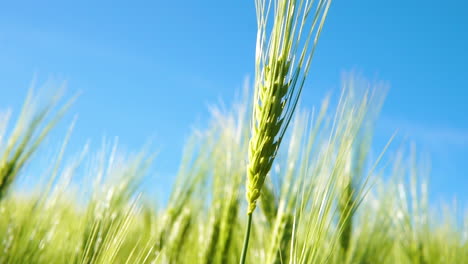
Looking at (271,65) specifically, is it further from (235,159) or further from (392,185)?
(392,185)

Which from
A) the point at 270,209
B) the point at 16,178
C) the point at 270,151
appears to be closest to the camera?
the point at 270,151

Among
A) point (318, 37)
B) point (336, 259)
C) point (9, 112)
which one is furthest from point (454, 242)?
point (9, 112)

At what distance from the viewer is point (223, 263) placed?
146 cm

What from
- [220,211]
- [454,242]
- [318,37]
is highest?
[454,242]

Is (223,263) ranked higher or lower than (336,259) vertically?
lower

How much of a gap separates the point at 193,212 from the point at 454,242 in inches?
48.1

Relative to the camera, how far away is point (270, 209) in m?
1.39

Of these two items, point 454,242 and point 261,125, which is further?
point 454,242

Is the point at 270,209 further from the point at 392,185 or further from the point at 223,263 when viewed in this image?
the point at 392,185

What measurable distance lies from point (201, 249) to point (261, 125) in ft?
2.81

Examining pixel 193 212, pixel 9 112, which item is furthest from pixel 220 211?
pixel 9 112

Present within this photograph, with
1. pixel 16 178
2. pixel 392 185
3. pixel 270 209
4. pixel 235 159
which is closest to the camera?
pixel 270 209

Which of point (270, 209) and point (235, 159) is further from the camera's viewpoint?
point (235, 159)

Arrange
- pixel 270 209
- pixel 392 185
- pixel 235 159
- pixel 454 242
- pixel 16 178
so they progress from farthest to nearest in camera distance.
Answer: pixel 454 242 → pixel 392 185 → pixel 16 178 → pixel 235 159 → pixel 270 209
